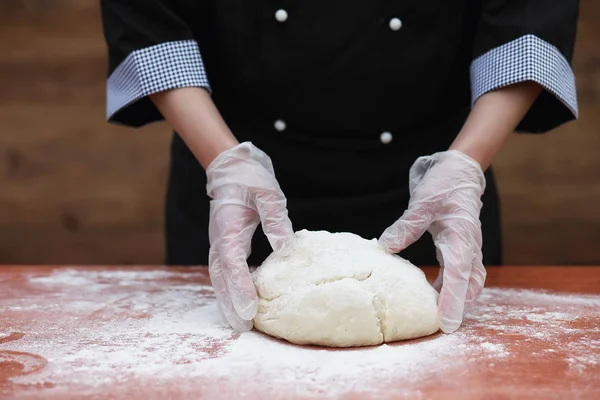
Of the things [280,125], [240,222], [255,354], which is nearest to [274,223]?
[240,222]

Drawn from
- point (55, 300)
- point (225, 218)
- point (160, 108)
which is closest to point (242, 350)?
point (225, 218)

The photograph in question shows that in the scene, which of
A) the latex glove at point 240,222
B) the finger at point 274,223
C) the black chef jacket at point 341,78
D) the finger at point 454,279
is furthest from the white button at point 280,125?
the finger at point 454,279

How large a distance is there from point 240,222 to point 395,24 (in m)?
0.64

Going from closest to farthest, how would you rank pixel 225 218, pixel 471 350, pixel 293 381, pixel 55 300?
pixel 293 381 → pixel 471 350 → pixel 225 218 → pixel 55 300

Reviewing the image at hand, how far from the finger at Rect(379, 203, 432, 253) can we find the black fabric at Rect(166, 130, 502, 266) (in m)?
0.48

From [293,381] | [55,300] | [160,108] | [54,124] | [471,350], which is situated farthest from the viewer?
[54,124]

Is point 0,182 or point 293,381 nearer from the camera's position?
point 293,381

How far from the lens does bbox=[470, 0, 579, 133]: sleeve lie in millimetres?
1562

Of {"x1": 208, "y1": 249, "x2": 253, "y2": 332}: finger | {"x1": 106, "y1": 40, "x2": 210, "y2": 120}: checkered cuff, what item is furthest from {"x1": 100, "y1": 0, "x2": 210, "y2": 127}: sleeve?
{"x1": 208, "y1": 249, "x2": 253, "y2": 332}: finger

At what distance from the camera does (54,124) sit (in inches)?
Answer: 125

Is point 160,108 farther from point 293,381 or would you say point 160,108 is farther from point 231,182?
point 293,381

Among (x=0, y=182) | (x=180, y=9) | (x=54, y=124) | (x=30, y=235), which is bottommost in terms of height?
(x=30, y=235)

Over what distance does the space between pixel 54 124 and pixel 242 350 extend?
230 centimetres

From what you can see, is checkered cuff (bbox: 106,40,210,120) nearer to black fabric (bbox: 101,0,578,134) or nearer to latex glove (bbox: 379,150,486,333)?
black fabric (bbox: 101,0,578,134)
